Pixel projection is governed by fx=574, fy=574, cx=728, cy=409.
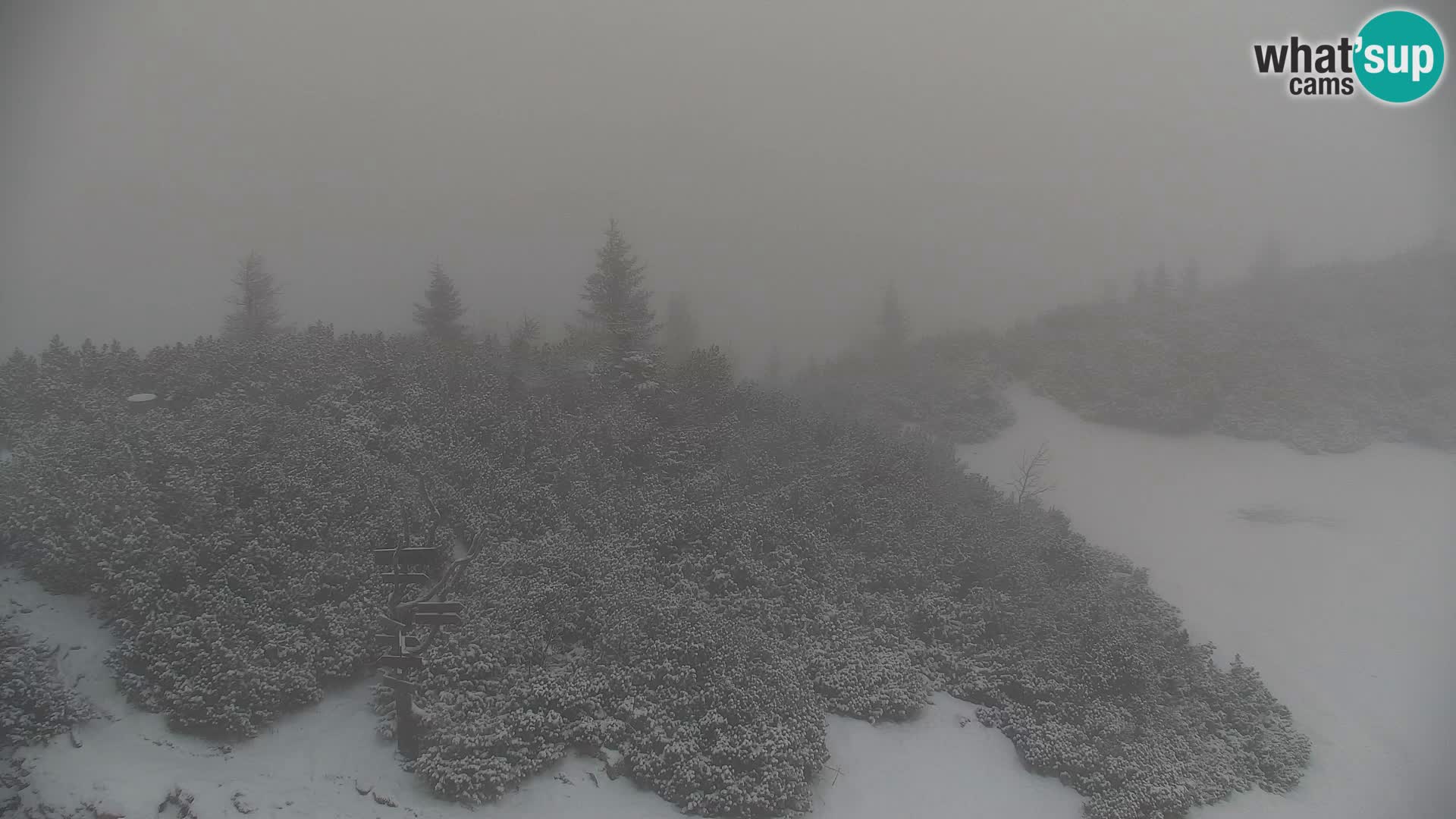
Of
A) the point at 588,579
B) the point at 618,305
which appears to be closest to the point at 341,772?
the point at 588,579

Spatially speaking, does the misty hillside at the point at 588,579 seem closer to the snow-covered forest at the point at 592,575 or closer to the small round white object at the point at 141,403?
the snow-covered forest at the point at 592,575

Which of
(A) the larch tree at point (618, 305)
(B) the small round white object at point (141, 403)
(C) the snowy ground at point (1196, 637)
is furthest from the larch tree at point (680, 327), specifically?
(B) the small round white object at point (141, 403)

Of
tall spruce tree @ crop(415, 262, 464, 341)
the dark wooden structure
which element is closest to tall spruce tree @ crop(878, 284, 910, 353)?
tall spruce tree @ crop(415, 262, 464, 341)

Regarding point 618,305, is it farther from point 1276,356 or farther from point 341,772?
point 1276,356

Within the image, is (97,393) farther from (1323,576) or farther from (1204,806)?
(1323,576)

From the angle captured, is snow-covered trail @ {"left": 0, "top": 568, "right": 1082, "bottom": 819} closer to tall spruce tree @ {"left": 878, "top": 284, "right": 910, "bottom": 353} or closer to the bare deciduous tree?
the bare deciduous tree

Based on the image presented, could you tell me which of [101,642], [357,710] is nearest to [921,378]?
[357,710]
